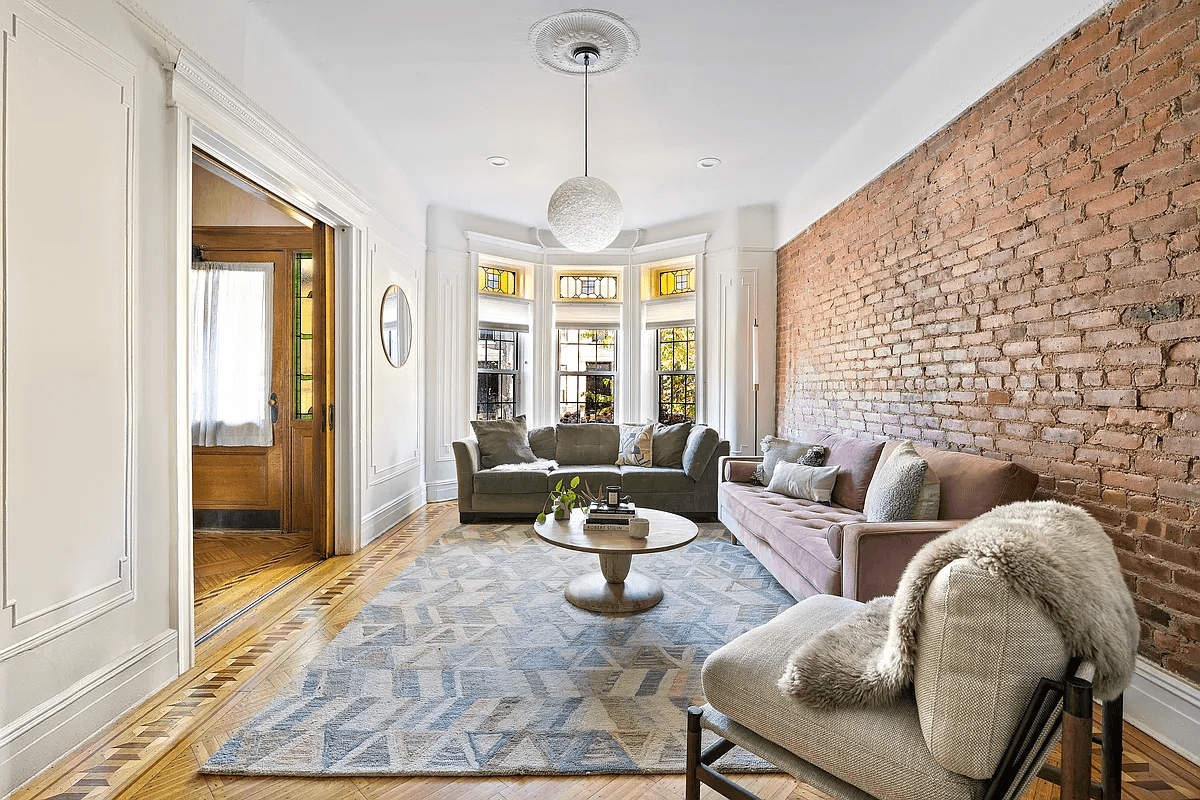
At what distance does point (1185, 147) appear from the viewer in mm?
2027

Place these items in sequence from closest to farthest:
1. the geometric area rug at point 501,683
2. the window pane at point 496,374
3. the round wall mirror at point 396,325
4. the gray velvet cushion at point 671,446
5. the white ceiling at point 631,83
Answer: the geometric area rug at point 501,683 → the white ceiling at point 631,83 → the round wall mirror at point 396,325 → the gray velvet cushion at point 671,446 → the window pane at point 496,374

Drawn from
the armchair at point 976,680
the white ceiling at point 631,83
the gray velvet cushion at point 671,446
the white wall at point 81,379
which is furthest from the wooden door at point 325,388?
the armchair at point 976,680

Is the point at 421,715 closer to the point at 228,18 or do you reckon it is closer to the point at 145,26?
the point at 145,26

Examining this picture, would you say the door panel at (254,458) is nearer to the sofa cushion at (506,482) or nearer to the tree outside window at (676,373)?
the sofa cushion at (506,482)

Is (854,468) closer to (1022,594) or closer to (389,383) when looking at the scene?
(1022,594)

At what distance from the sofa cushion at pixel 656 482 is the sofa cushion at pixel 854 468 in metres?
1.63

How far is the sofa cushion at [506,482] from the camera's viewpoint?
5398 mm

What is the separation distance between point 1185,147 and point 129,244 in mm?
3640

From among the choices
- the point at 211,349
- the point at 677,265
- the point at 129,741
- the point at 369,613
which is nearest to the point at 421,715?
the point at 129,741

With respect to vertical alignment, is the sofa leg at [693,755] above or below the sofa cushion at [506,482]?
below

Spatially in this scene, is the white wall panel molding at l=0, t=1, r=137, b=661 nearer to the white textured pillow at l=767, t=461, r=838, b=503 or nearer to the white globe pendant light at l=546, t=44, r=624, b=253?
the white globe pendant light at l=546, t=44, r=624, b=253

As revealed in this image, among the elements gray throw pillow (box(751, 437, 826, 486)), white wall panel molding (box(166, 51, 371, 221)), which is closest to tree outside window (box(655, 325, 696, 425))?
gray throw pillow (box(751, 437, 826, 486))

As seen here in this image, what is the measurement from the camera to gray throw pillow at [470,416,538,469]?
222 inches

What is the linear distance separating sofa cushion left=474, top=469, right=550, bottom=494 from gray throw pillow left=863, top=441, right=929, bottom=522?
3033 millimetres
